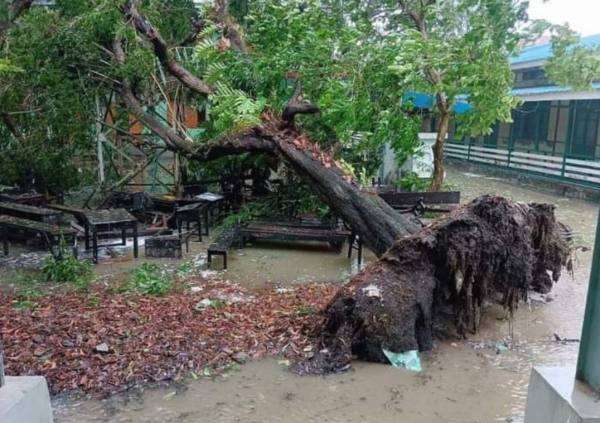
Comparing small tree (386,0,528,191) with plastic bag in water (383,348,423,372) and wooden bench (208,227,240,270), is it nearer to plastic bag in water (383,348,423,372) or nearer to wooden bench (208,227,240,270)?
wooden bench (208,227,240,270)

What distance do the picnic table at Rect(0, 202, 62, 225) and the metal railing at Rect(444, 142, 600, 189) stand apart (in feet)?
45.5

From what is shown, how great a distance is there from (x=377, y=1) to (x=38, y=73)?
7.54 m

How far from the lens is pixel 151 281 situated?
21.3 ft

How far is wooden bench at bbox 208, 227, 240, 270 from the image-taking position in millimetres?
7223

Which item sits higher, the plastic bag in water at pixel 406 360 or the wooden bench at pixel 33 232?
the wooden bench at pixel 33 232

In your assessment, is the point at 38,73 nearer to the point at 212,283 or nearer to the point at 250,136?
the point at 250,136

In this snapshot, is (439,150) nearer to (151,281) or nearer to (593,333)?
(151,281)

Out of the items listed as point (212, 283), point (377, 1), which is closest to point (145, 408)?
point (212, 283)

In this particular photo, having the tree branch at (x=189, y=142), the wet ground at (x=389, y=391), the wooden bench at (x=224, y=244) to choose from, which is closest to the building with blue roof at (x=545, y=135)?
the tree branch at (x=189, y=142)

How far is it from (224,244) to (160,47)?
12.7ft

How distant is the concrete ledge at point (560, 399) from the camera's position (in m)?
1.59

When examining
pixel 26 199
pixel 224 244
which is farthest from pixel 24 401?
pixel 26 199

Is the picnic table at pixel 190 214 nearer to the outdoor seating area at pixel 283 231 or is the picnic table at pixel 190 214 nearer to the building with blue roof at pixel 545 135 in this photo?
the outdoor seating area at pixel 283 231

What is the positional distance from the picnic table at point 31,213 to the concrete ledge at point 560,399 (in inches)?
321
